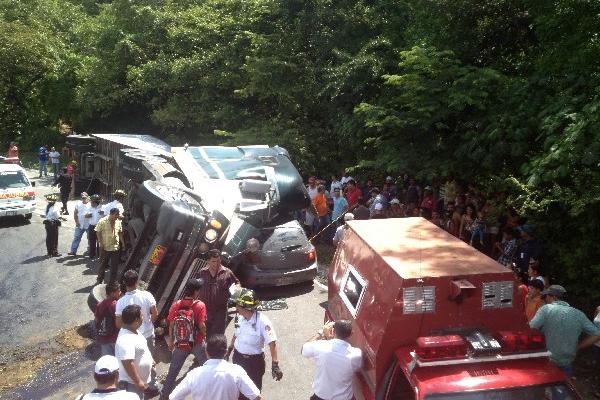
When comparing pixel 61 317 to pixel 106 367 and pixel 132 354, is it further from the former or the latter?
pixel 106 367

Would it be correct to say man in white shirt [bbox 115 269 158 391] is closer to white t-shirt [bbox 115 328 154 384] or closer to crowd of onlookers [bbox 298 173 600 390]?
white t-shirt [bbox 115 328 154 384]

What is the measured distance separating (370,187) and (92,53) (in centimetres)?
2418

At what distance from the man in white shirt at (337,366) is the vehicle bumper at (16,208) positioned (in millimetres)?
14069

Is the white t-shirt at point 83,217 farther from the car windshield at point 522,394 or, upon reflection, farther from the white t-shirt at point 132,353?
the car windshield at point 522,394

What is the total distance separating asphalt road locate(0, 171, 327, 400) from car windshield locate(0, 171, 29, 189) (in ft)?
7.59

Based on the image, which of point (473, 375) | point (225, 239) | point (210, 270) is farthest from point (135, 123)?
point (473, 375)

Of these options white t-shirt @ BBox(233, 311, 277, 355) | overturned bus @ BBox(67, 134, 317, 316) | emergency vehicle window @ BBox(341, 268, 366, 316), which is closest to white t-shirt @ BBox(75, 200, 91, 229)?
overturned bus @ BBox(67, 134, 317, 316)

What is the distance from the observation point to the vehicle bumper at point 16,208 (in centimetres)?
1669

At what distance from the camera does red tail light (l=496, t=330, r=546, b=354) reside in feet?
17.5

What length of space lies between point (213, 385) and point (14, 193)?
14.2 metres

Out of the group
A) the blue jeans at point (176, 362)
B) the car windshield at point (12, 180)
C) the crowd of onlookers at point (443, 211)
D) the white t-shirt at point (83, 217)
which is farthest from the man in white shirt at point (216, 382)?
the car windshield at point (12, 180)

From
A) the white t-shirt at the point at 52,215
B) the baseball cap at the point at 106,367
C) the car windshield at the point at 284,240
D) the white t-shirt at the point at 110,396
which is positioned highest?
the baseball cap at the point at 106,367

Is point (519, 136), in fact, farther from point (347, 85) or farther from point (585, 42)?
point (347, 85)

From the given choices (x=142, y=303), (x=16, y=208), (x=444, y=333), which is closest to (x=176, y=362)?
(x=142, y=303)
